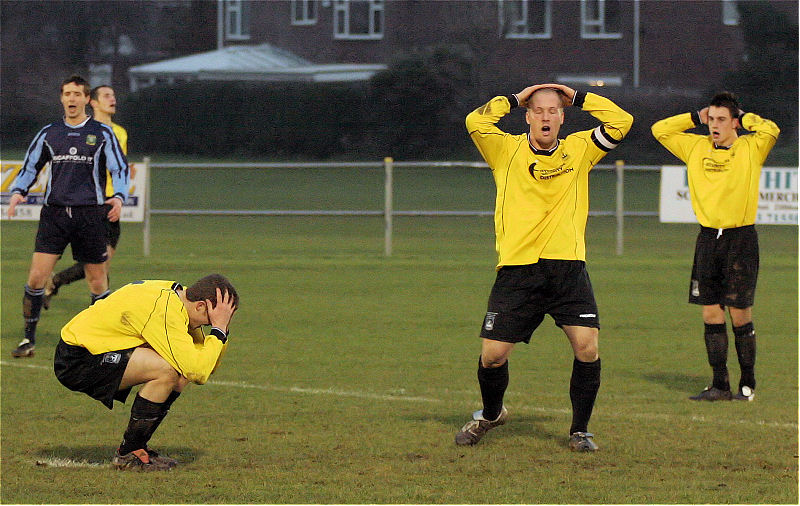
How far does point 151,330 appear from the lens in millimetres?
7242

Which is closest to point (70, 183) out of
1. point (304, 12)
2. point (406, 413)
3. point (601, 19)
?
point (406, 413)

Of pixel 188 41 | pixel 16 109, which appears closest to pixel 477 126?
pixel 16 109

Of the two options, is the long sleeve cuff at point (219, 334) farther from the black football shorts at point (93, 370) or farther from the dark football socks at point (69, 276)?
the dark football socks at point (69, 276)

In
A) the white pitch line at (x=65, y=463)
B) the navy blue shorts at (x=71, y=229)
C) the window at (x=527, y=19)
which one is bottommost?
the white pitch line at (x=65, y=463)

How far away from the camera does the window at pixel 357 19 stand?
2247 inches

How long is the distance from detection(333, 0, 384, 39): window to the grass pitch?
131 ft

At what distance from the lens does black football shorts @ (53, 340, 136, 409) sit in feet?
24.3

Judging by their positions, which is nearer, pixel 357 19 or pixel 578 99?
pixel 578 99

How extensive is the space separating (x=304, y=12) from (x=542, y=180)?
2067 inches

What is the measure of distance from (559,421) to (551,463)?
1.27 meters

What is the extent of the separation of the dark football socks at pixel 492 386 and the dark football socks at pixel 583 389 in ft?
1.38

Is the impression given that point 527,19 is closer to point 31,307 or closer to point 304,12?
point 304,12

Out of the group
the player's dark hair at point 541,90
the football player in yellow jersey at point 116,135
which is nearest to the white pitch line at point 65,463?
the player's dark hair at point 541,90

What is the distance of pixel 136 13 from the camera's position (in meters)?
70.6
